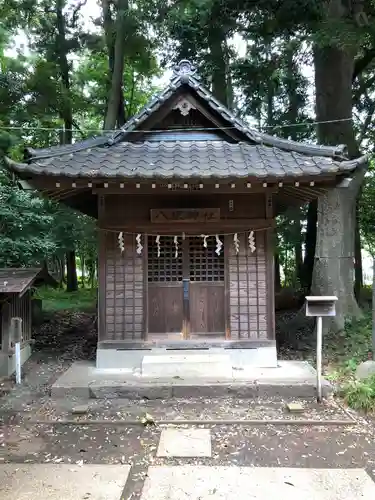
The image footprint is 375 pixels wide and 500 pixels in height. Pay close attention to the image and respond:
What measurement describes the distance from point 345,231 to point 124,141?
566 cm

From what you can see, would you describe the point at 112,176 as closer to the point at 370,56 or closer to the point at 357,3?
the point at 357,3

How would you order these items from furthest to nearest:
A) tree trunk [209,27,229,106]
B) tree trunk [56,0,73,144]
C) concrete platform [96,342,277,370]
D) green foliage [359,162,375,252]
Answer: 1. green foliage [359,162,375,252]
2. tree trunk [56,0,73,144]
3. tree trunk [209,27,229,106]
4. concrete platform [96,342,277,370]

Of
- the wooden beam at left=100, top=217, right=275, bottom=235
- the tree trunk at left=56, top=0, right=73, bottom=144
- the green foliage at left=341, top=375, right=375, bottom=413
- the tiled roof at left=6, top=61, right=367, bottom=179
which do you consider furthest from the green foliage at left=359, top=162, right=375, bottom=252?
the green foliage at left=341, top=375, right=375, bottom=413

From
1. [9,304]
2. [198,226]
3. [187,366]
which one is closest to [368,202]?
[198,226]

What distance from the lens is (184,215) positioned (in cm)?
764

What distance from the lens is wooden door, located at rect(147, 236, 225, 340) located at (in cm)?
781

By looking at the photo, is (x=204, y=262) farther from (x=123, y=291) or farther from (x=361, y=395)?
(x=361, y=395)

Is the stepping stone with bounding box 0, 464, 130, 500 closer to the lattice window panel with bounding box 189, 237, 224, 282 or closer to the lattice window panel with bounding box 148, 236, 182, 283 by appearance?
the lattice window panel with bounding box 148, 236, 182, 283

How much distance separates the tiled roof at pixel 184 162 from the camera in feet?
21.7

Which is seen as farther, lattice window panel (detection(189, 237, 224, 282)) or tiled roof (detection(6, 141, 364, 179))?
lattice window panel (detection(189, 237, 224, 282))

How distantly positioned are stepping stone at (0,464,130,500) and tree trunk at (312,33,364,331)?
708 centimetres

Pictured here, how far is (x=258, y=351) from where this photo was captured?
761 centimetres

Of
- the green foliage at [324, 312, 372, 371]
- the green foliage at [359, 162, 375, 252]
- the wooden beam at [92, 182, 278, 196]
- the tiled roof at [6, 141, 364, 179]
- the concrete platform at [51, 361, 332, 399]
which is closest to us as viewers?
the concrete platform at [51, 361, 332, 399]

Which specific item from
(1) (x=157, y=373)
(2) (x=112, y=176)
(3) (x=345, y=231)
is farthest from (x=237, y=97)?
(1) (x=157, y=373)
